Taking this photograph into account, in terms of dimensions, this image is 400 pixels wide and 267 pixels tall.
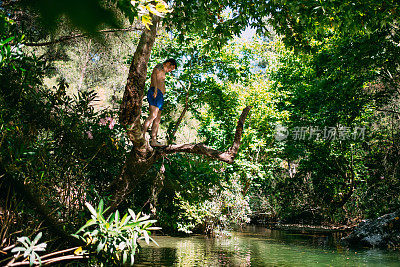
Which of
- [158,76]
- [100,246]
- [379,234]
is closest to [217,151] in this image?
[158,76]

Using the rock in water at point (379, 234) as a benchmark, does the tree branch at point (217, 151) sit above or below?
above

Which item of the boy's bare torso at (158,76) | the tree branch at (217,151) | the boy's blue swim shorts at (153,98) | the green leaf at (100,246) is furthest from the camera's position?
the boy's blue swim shorts at (153,98)

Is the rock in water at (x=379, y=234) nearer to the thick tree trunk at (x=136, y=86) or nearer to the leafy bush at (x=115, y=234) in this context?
the thick tree trunk at (x=136, y=86)

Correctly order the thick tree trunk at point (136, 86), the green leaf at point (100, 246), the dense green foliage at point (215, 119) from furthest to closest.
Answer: the thick tree trunk at point (136, 86), the dense green foliage at point (215, 119), the green leaf at point (100, 246)

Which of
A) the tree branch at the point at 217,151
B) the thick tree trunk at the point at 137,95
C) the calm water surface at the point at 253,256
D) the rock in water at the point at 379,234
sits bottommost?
the calm water surface at the point at 253,256

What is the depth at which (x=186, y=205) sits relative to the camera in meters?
10.2

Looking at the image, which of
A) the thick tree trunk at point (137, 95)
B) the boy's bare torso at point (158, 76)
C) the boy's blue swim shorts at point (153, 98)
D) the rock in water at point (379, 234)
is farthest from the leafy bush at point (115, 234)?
the rock in water at point (379, 234)

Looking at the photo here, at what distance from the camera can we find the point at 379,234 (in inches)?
446

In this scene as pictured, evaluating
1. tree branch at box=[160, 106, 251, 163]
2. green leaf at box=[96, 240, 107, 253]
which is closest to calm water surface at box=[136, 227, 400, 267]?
tree branch at box=[160, 106, 251, 163]

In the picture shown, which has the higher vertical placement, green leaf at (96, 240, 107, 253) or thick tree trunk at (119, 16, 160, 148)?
thick tree trunk at (119, 16, 160, 148)

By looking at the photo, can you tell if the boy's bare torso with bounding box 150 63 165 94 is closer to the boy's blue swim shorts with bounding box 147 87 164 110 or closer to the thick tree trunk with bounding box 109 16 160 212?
the boy's blue swim shorts with bounding box 147 87 164 110

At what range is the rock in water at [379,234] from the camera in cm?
1097

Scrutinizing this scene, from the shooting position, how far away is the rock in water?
1097 centimetres

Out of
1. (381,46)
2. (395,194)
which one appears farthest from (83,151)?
(395,194)
